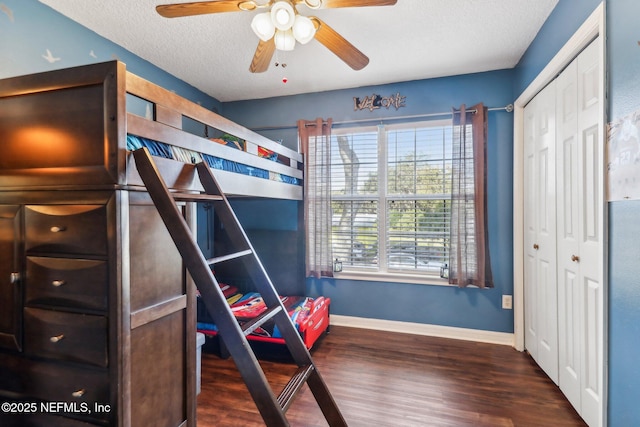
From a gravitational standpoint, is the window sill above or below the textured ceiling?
below

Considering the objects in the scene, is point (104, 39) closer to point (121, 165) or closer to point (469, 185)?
point (121, 165)

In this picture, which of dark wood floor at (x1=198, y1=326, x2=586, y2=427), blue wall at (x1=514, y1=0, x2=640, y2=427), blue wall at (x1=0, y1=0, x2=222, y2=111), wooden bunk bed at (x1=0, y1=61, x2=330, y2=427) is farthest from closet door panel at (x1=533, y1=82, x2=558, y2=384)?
blue wall at (x1=0, y1=0, x2=222, y2=111)

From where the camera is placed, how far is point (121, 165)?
3.88 feet

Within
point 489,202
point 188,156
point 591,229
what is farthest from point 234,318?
point 489,202

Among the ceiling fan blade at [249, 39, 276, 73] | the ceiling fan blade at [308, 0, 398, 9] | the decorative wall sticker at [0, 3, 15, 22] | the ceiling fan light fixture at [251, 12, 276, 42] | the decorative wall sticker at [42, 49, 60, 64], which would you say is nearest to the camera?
the ceiling fan blade at [308, 0, 398, 9]

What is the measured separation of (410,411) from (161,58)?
3199 mm

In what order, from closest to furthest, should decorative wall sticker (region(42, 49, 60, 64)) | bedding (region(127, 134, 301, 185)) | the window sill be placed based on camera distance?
bedding (region(127, 134, 301, 185)) < decorative wall sticker (region(42, 49, 60, 64)) < the window sill

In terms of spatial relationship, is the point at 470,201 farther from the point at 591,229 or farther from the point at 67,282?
the point at 67,282

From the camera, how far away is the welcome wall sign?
3037 mm

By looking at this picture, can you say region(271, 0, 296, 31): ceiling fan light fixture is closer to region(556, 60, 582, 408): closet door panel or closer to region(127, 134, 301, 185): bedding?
region(127, 134, 301, 185): bedding

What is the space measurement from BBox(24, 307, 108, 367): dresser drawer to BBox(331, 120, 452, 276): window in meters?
2.26

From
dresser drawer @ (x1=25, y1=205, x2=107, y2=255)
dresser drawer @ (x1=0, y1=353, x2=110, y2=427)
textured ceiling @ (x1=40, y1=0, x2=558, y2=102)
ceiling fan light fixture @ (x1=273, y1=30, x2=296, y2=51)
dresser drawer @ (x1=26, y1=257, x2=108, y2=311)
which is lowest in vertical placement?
dresser drawer @ (x1=0, y1=353, x2=110, y2=427)

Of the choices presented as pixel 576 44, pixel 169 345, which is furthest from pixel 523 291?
pixel 169 345

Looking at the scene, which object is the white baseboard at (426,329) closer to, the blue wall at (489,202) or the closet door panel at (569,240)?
the blue wall at (489,202)
